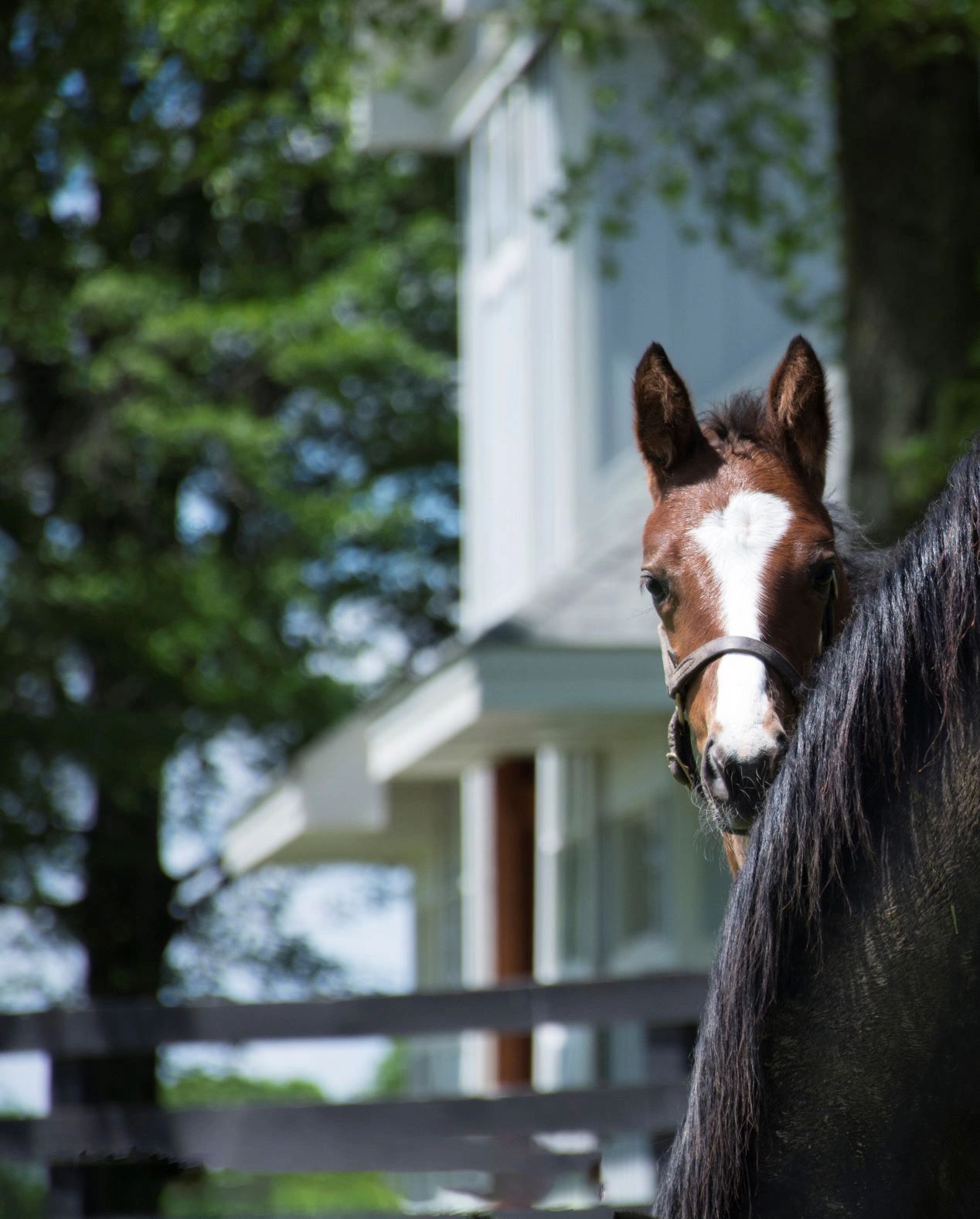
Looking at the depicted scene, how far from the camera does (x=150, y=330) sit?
16.0 metres

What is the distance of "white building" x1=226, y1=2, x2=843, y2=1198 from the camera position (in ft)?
32.3

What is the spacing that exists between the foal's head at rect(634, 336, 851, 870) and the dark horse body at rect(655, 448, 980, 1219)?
1.72 ft

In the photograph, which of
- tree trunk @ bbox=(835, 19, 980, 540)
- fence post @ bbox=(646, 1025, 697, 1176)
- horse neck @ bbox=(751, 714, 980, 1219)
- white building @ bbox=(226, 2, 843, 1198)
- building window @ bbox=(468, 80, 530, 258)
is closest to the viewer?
horse neck @ bbox=(751, 714, 980, 1219)

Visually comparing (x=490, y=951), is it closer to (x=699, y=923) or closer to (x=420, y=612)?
(x=699, y=923)

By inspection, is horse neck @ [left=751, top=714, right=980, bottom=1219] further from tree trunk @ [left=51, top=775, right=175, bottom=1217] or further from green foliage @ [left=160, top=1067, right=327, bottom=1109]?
green foliage @ [left=160, top=1067, right=327, bottom=1109]

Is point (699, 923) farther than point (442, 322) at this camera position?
Answer: No

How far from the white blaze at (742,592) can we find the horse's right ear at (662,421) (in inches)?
9.1

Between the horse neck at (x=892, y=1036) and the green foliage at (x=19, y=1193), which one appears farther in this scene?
the green foliage at (x=19, y=1193)

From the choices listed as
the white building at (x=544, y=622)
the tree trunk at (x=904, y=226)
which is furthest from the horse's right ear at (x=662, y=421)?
the white building at (x=544, y=622)

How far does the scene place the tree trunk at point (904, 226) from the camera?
780cm

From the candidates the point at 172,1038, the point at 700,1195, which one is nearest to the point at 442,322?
the point at 172,1038

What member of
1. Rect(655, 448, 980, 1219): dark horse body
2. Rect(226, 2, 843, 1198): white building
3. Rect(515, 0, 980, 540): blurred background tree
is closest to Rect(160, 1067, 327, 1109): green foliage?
Rect(226, 2, 843, 1198): white building

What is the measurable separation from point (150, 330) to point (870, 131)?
922 centimetres

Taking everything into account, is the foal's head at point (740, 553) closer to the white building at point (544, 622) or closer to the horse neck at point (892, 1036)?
the horse neck at point (892, 1036)
